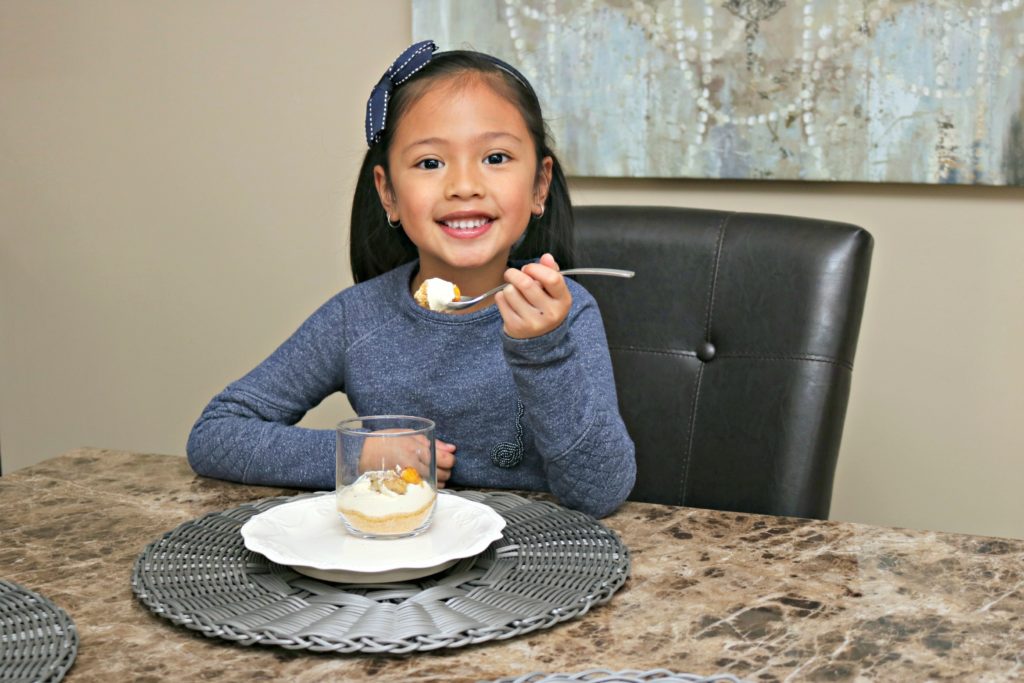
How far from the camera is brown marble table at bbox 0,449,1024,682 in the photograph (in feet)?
2.41

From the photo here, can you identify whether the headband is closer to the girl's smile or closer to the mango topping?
the girl's smile

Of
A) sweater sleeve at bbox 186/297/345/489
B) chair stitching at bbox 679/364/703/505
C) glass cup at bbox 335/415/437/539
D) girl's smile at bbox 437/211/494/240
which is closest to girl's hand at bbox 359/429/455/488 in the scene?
glass cup at bbox 335/415/437/539

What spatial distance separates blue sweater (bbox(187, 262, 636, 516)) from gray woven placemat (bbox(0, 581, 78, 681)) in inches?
15.7

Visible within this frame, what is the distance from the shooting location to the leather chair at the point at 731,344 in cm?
140

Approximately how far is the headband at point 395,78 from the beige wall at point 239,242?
82cm

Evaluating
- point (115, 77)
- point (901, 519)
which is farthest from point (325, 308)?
point (115, 77)

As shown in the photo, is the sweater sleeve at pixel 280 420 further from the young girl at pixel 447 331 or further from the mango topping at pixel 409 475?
the mango topping at pixel 409 475

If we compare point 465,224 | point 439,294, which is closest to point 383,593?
point 439,294

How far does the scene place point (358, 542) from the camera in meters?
0.93

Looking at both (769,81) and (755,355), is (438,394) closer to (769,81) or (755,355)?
(755,355)

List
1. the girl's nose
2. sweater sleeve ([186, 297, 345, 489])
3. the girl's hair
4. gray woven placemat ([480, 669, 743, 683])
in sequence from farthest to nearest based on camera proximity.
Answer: the girl's hair
the girl's nose
sweater sleeve ([186, 297, 345, 489])
gray woven placemat ([480, 669, 743, 683])

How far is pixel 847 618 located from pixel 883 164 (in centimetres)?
136

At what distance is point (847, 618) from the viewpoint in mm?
812

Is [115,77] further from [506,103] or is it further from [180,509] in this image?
[180,509]
